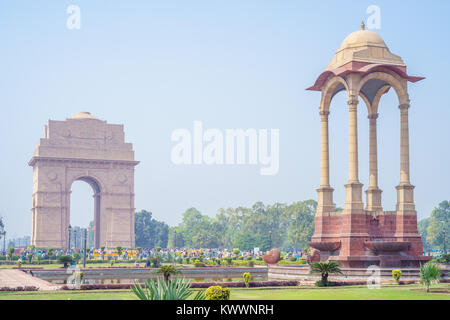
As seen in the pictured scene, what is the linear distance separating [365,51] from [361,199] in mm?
6877

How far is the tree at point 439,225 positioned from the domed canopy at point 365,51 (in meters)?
66.7

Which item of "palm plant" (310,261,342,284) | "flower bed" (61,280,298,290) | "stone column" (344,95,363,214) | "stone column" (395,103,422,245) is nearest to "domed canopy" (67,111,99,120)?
"stone column" (344,95,363,214)

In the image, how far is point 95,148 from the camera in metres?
66.7

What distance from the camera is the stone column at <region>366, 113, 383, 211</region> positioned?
31.7 metres

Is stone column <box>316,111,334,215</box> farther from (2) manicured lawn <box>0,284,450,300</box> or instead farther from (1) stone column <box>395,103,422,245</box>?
(2) manicured lawn <box>0,284,450,300</box>

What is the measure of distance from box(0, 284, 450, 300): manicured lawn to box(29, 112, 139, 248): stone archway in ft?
150

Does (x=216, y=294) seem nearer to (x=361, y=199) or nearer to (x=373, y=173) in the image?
(x=361, y=199)

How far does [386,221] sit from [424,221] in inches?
4952

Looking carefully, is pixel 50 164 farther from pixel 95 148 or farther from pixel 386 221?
pixel 386 221

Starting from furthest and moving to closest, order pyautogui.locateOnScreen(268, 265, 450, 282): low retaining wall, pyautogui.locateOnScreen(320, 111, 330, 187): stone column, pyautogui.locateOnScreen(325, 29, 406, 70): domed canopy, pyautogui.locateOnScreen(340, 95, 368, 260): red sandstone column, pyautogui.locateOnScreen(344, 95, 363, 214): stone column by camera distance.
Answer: pyautogui.locateOnScreen(320, 111, 330, 187): stone column
pyautogui.locateOnScreen(325, 29, 406, 70): domed canopy
pyautogui.locateOnScreen(344, 95, 363, 214): stone column
pyautogui.locateOnScreen(340, 95, 368, 260): red sandstone column
pyautogui.locateOnScreen(268, 265, 450, 282): low retaining wall

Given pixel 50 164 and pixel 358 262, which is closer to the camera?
pixel 358 262
